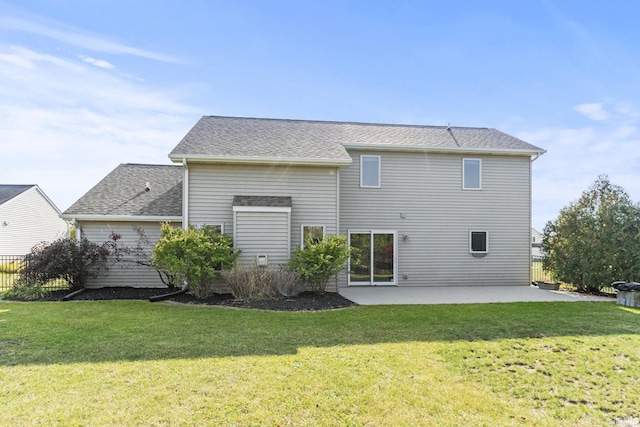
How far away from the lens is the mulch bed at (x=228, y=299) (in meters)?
8.97

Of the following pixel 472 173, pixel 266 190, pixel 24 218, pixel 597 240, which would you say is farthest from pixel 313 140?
pixel 24 218

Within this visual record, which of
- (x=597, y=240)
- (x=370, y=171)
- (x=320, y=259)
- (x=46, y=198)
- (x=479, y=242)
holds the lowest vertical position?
(x=320, y=259)

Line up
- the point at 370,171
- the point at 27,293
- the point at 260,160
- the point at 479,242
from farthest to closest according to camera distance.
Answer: the point at 479,242
the point at 370,171
the point at 260,160
the point at 27,293

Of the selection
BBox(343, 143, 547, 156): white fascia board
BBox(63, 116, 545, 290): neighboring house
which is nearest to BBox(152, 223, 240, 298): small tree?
BBox(63, 116, 545, 290): neighboring house

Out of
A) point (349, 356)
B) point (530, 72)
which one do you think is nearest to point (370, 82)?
point (530, 72)

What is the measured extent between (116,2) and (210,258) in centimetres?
708

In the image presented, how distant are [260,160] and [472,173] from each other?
7962mm

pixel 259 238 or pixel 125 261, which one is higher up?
pixel 259 238

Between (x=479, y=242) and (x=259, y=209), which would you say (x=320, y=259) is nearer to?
(x=259, y=209)

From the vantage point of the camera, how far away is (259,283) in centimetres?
983

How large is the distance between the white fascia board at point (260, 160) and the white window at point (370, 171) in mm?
1903

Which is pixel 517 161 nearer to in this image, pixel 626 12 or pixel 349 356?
pixel 626 12

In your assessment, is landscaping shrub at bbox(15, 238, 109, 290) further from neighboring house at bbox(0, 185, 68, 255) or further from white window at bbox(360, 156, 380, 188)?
neighboring house at bbox(0, 185, 68, 255)

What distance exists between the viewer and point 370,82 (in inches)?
582
